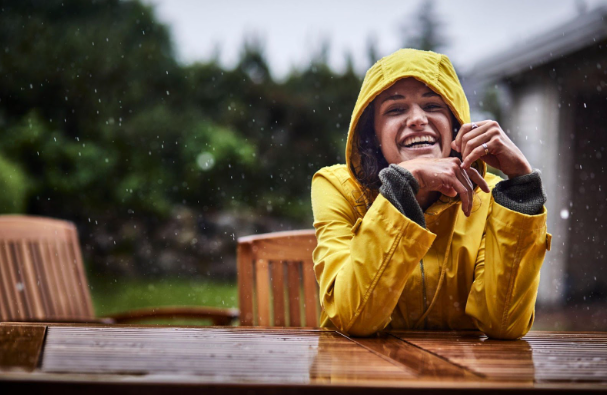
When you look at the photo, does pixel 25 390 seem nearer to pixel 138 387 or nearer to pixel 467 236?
pixel 138 387

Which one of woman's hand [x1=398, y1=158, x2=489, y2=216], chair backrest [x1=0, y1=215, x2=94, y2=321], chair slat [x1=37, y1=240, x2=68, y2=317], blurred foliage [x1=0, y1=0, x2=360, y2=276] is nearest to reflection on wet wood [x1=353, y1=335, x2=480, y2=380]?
woman's hand [x1=398, y1=158, x2=489, y2=216]

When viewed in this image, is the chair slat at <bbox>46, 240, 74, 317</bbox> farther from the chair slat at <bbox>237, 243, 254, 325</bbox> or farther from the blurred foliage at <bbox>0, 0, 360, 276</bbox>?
the blurred foliage at <bbox>0, 0, 360, 276</bbox>

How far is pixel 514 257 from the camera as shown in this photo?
59.8 inches

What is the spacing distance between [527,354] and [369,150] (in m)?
1.07

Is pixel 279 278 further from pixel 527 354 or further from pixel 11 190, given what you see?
pixel 11 190

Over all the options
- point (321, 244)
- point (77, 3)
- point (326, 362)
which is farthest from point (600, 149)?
point (77, 3)

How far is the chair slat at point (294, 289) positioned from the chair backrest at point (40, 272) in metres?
1.16

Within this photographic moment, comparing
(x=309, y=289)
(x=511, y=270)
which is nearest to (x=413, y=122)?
(x=511, y=270)

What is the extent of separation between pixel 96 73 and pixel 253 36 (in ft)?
8.38

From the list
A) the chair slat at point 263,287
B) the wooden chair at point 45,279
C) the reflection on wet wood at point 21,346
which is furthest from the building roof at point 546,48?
the reflection on wet wood at point 21,346

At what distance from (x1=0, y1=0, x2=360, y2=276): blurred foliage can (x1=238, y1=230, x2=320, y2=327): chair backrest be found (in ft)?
19.1

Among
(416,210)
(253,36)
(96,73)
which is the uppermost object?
(253,36)

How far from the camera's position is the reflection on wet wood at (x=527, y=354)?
985 mm

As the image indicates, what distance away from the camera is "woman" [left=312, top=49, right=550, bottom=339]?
140 cm
